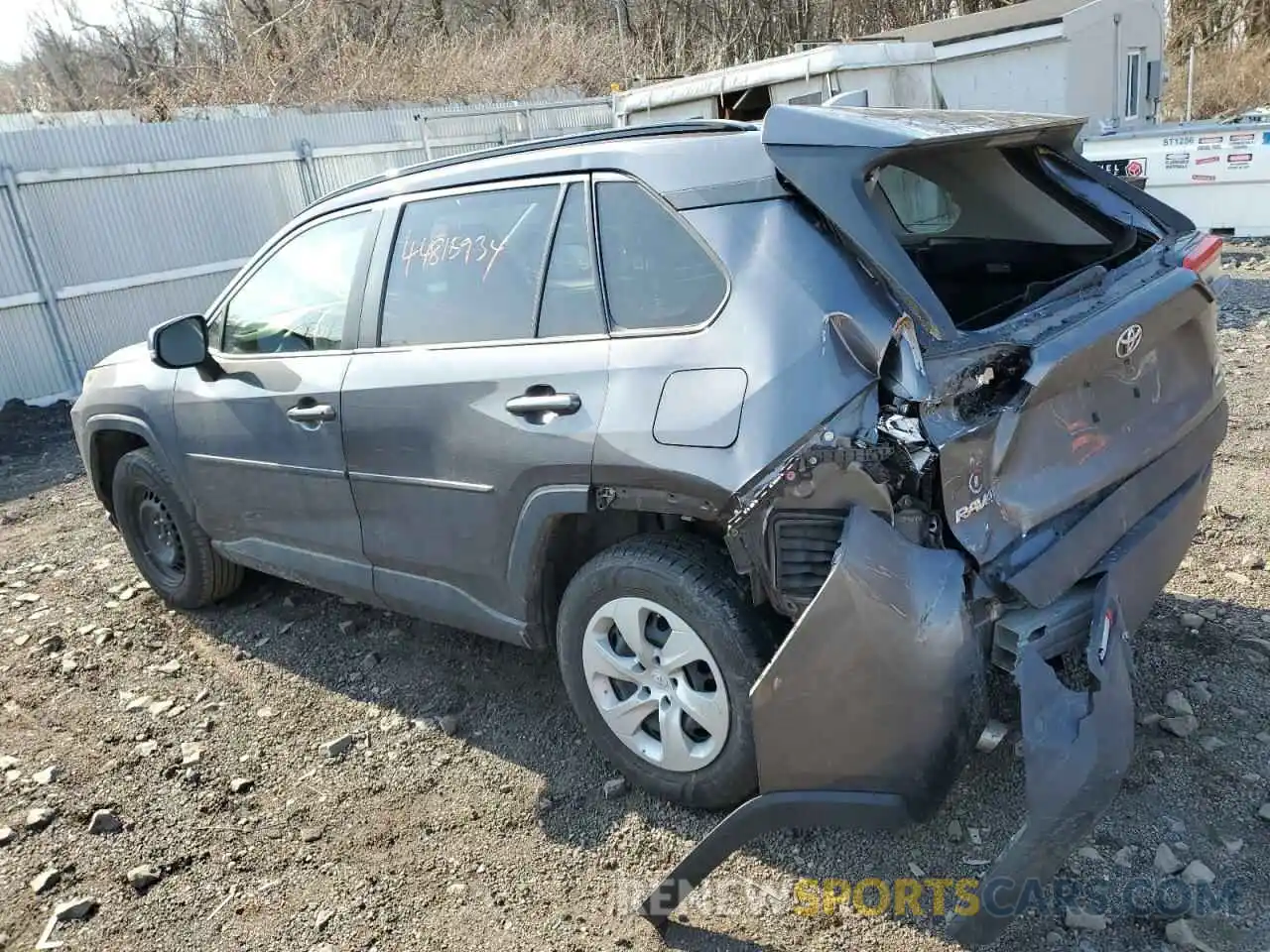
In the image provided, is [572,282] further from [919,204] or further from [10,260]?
[10,260]

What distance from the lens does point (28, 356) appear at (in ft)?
31.6

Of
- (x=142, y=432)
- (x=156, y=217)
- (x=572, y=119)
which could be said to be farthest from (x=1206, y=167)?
(x=156, y=217)

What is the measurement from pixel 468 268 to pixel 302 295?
3.17 ft

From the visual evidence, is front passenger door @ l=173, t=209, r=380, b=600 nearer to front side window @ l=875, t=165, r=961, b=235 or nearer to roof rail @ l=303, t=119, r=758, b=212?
roof rail @ l=303, t=119, r=758, b=212

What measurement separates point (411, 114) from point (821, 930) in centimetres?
1403

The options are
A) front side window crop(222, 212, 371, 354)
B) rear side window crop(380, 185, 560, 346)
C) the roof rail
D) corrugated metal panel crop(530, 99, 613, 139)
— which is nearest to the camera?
the roof rail

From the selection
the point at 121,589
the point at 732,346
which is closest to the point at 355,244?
the point at 732,346

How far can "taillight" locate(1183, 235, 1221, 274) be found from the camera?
2.90m

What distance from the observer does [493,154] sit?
3.28 m

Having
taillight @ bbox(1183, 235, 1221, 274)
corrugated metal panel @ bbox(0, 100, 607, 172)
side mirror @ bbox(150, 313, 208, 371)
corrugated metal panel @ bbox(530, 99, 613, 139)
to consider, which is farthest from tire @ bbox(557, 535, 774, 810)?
corrugated metal panel @ bbox(530, 99, 613, 139)

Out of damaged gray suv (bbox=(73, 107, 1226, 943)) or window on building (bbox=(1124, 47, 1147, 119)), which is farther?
window on building (bbox=(1124, 47, 1147, 119))

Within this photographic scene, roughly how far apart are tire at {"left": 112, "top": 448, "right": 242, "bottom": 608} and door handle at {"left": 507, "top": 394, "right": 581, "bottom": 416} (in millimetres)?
2271

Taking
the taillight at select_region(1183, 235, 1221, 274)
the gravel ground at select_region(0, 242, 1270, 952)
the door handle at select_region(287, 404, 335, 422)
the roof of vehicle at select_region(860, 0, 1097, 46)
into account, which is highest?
the roof of vehicle at select_region(860, 0, 1097, 46)

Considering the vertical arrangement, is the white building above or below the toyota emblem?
above
